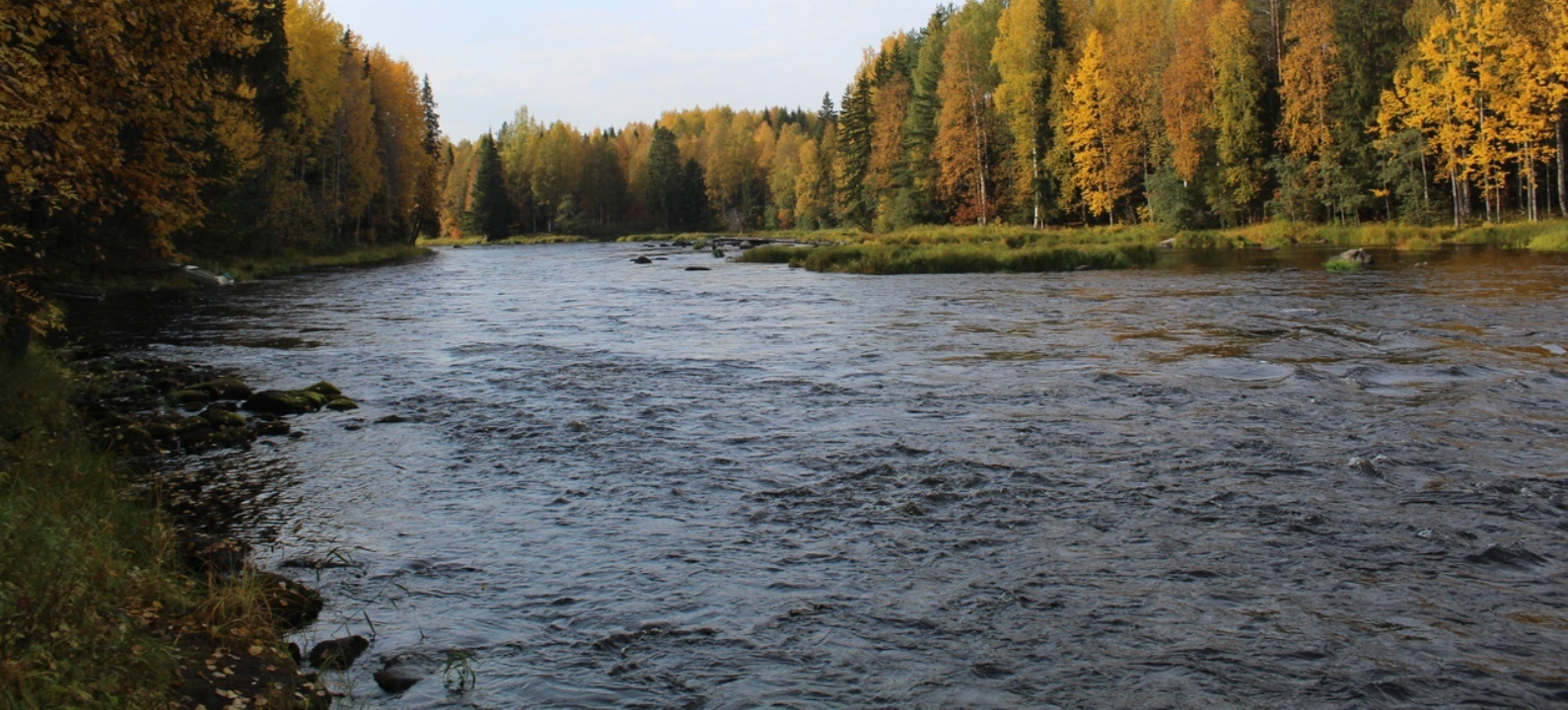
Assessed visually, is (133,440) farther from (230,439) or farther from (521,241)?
(521,241)

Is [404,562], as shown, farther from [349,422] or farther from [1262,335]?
[1262,335]

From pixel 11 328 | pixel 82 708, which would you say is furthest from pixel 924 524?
pixel 11 328

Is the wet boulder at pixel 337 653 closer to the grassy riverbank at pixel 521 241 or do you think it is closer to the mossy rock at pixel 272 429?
the mossy rock at pixel 272 429

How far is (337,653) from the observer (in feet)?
19.1

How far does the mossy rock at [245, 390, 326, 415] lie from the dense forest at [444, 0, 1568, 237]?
1597 inches

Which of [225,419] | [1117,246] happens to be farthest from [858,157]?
[225,419]

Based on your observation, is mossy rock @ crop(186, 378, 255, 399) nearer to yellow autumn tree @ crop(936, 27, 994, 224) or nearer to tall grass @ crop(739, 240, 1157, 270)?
tall grass @ crop(739, 240, 1157, 270)

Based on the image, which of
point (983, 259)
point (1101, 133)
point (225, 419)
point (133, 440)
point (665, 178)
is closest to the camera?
point (133, 440)

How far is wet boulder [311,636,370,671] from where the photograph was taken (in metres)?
5.81

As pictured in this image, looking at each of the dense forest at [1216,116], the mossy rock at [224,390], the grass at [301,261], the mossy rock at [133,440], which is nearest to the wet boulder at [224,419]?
the mossy rock at [133,440]

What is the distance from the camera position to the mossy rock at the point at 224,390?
14.3m

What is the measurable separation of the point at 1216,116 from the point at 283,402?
46105 mm

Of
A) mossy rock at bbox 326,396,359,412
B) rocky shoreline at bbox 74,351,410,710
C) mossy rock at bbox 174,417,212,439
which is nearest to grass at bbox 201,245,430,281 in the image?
rocky shoreline at bbox 74,351,410,710

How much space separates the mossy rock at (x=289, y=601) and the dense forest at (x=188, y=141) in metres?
2.70
